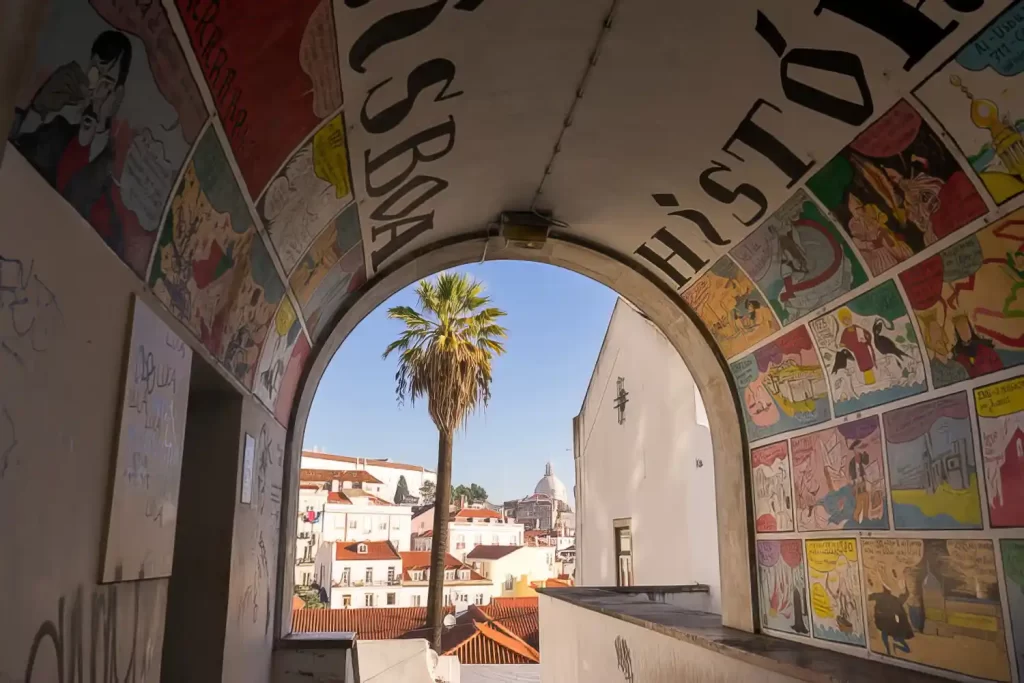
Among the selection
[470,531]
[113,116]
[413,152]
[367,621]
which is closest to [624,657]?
[413,152]

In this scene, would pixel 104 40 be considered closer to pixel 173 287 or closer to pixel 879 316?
pixel 173 287

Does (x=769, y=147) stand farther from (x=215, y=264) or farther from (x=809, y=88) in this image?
(x=215, y=264)

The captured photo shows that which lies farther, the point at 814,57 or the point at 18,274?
the point at 814,57

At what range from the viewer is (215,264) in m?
3.30

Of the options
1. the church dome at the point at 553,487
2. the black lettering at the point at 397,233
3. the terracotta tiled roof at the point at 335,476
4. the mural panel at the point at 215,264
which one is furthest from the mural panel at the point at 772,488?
the church dome at the point at 553,487

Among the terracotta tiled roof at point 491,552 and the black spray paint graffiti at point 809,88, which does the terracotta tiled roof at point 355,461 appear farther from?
the black spray paint graffiti at point 809,88

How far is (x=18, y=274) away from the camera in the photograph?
5.55 ft

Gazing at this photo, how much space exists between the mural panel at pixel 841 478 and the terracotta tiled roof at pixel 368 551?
4193 centimetres

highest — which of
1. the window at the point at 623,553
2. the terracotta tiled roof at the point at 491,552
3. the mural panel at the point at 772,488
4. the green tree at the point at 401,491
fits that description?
the green tree at the point at 401,491

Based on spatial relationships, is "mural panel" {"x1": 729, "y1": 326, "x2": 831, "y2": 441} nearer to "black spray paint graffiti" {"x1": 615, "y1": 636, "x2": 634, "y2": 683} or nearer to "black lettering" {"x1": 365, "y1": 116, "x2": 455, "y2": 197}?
"black spray paint graffiti" {"x1": 615, "y1": 636, "x2": 634, "y2": 683}

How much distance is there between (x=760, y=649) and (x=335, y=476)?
171 feet

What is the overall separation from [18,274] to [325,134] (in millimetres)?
2173

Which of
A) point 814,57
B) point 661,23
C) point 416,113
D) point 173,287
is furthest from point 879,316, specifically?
point 173,287

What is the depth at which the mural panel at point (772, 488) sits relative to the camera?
228 inches
